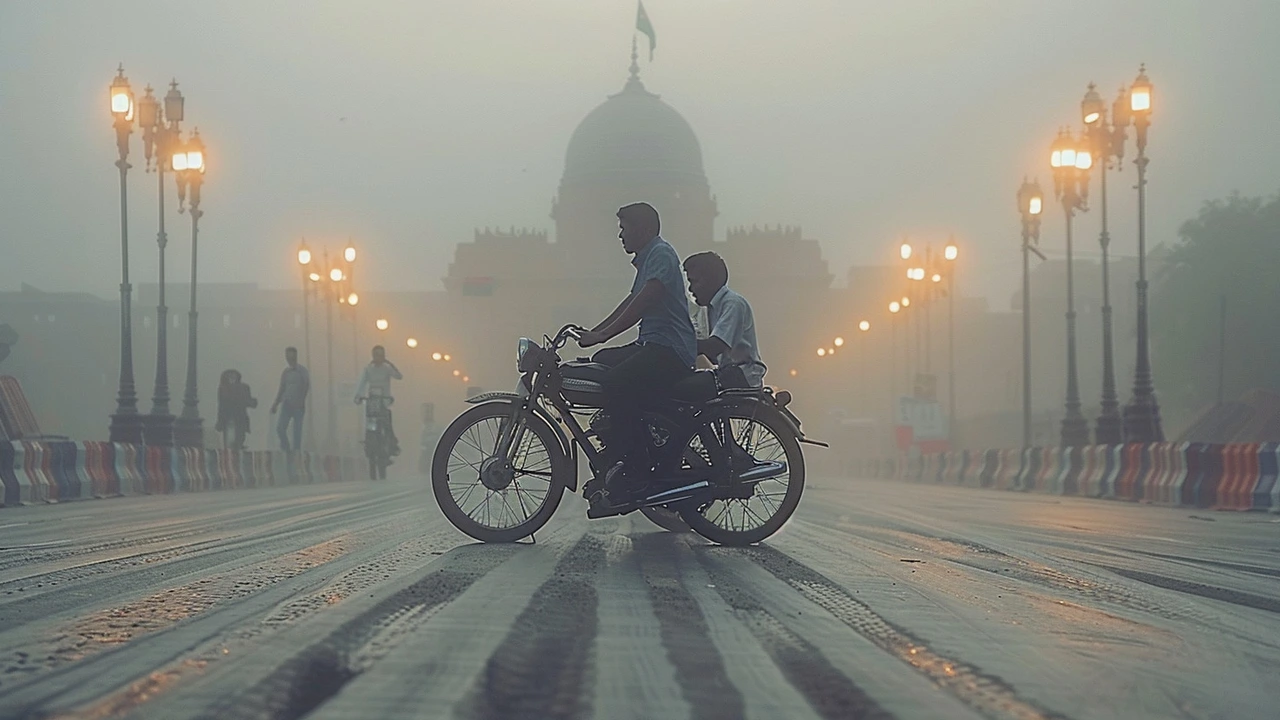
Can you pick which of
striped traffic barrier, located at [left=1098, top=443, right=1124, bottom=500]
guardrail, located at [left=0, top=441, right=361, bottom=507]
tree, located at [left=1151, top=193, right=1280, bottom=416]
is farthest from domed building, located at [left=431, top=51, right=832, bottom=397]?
striped traffic barrier, located at [left=1098, top=443, right=1124, bottom=500]

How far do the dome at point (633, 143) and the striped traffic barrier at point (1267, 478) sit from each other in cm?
9736

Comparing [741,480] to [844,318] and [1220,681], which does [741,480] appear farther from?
[844,318]

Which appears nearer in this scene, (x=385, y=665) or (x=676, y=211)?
(x=385, y=665)

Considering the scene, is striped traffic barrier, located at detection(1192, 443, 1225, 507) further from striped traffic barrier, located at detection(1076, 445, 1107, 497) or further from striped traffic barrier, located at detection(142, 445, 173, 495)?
striped traffic barrier, located at detection(142, 445, 173, 495)

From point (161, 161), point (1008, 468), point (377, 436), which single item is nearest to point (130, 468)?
point (377, 436)

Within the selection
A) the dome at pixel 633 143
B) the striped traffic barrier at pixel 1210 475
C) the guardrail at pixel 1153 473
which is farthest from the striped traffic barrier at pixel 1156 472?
the dome at pixel 633 143

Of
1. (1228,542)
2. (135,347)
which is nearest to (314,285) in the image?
(1228,542)

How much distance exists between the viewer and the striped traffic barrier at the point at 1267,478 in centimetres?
1459

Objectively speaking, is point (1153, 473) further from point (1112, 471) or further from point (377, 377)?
point (377, 377)

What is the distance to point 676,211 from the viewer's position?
112 meters

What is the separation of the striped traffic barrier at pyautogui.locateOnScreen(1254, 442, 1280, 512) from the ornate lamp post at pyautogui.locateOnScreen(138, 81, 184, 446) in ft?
48.3

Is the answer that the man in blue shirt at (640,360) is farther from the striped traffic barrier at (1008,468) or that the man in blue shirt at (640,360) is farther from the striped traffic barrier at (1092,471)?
the striped traffic barrier at (1008,468)

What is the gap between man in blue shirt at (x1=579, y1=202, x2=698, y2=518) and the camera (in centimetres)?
634

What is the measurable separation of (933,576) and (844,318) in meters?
103
